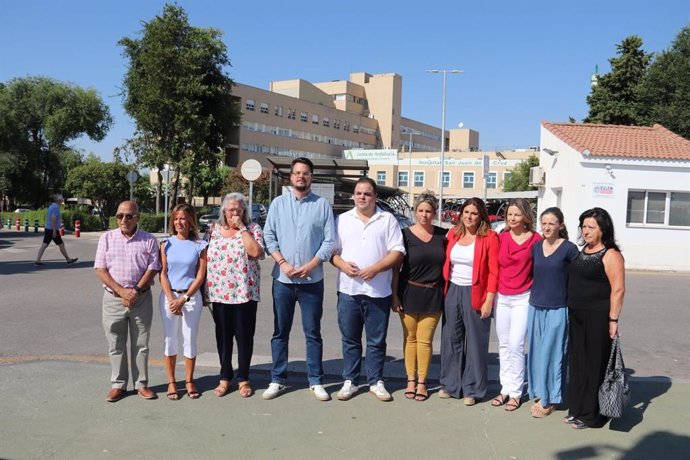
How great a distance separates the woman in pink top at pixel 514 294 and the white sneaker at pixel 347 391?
1.18 meters

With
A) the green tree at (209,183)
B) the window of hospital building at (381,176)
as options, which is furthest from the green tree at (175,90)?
the window of hospital building at (381,176)

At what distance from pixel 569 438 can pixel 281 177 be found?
64.0 ft

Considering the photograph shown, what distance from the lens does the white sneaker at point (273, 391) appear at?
5086 millimetres

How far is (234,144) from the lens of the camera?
2680 inches

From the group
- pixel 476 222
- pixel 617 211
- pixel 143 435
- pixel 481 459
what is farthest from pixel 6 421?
pixel 617 211

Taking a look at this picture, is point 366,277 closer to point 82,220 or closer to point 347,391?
point 347,391

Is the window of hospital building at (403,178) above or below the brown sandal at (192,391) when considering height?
above

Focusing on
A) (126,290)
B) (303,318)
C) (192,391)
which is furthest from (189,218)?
(192,391)

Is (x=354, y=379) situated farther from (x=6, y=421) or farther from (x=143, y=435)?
(x=6, y=421)

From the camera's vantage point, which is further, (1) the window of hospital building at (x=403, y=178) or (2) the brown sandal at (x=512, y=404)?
(1) the window of hospital building at (x=403, y=178)

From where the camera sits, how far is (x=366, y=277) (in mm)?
5016

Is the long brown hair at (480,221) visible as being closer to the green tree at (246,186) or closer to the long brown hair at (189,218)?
the long brown hair at (189,218)

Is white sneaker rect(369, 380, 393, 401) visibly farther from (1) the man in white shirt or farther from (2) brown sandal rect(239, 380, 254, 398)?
(2) brown sandal rect(239, 380, 254, 398)

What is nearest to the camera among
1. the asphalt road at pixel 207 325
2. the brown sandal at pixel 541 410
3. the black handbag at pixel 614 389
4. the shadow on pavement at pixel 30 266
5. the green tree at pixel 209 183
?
the black handbag at pixel 614 389
